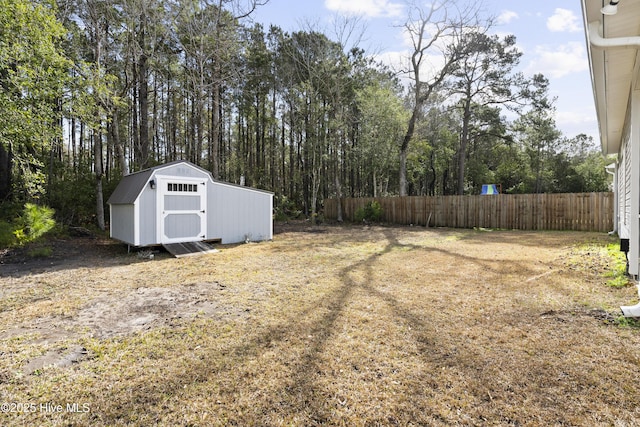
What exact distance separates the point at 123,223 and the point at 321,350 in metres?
6.63

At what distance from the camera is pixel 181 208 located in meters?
7.02

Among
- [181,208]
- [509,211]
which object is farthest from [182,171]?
[509,211]

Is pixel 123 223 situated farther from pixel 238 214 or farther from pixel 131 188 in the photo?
pixel 238 214

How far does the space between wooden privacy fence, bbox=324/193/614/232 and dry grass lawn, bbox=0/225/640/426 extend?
272 inches

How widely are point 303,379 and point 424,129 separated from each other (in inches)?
742

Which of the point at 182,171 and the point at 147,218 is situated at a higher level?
the point at 182,171

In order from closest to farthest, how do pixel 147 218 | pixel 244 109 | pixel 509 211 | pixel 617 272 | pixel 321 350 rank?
1. pixel 321 350
2. pixel 617 272
3. pixel 147 218
4. pixel 509 211
5. pixel 244 109

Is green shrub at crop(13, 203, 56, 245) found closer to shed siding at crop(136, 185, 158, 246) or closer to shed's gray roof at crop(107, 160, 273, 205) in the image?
shed's gray roof at crop(107, 160, 273, 205)

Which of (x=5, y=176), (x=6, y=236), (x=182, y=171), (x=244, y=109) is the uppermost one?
(x=244, y=109)

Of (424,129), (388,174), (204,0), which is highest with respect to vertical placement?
(204,0)

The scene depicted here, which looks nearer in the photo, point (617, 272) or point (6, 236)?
point (617, 272)

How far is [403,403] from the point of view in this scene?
5.65ft

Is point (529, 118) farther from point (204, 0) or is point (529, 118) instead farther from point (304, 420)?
point (304, 420)

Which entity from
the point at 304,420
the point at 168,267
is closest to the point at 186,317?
the point at 304,420
